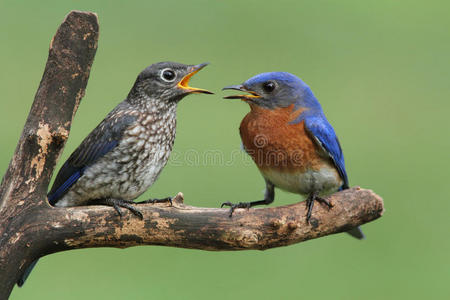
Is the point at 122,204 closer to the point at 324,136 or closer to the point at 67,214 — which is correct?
the point at 67,214

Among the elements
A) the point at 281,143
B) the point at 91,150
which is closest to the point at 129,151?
the point at 91,150

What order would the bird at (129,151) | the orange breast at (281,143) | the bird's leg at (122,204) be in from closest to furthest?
the bird's leg at (122,204) → the bird at (129,151) → the orange breast at (281,143)

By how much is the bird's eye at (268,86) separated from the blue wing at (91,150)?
94 cm

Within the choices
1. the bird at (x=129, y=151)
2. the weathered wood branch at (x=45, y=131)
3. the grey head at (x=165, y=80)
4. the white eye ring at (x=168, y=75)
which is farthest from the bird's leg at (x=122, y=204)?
the white eye ring at (x=168, y=75)

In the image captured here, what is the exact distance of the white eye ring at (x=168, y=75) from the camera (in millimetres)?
3930

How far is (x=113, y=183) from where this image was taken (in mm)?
3719

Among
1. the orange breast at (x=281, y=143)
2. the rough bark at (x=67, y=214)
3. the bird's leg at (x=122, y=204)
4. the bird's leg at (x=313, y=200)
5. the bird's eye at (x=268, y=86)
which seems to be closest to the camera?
the rough bark at (x=67, y=214)

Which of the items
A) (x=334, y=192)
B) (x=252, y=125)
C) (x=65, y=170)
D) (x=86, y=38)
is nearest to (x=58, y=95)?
(x=86, y=38)

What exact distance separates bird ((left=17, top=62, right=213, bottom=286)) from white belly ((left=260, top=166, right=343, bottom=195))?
2.48 feet

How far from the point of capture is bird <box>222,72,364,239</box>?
13.4 feet

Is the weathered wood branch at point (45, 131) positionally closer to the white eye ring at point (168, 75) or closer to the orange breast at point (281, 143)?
the white eye ring at point (168, 75)

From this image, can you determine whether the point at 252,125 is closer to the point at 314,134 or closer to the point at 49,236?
the point at 314,134

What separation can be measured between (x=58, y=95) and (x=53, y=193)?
2.45ft

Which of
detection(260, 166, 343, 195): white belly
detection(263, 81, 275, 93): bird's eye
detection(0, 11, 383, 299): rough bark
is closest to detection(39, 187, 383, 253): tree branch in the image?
detection(0, 11, 383, 299): rough bark
